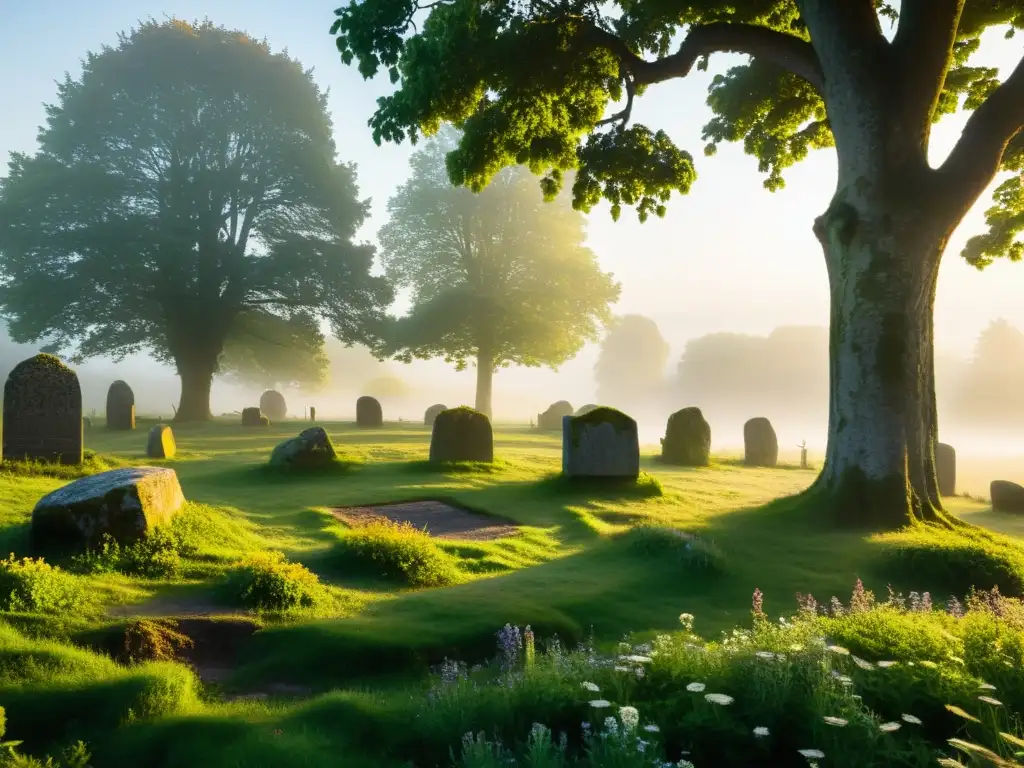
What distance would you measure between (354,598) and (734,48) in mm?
13016

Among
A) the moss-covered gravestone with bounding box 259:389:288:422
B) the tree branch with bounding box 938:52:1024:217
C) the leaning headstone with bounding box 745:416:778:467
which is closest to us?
the tree branch with bounding box 938:52:1024:217

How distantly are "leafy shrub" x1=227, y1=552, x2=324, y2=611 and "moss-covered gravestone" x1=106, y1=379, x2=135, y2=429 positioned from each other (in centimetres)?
2604

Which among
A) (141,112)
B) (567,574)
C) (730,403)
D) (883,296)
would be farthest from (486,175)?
(730,403)

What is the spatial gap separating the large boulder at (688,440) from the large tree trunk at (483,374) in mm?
17042

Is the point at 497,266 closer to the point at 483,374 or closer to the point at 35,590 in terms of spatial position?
the point at 483,374

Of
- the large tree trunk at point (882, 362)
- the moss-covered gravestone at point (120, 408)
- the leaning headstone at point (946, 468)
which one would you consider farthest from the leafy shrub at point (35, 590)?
the moss-covered gravestone at point (120, 408)

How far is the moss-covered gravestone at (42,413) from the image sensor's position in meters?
15.8

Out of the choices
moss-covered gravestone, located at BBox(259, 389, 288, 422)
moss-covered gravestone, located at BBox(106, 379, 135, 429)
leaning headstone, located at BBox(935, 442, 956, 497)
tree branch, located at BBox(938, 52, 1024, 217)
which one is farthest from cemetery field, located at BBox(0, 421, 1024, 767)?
moss-covered gravestone, located at BBox(259, 389, 288, 422)

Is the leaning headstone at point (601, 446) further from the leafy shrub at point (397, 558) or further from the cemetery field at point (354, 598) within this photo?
the leafy shrub at point (397, 558)

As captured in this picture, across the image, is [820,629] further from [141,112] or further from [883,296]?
[141,112]

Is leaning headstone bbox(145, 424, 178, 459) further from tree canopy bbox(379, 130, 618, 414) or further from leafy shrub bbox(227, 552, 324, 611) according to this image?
tree canopy bbox(379, 130, 618, 414)

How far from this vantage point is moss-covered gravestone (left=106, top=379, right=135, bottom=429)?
31.5 metres

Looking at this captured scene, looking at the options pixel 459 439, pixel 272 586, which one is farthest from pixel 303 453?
pixel 272 586

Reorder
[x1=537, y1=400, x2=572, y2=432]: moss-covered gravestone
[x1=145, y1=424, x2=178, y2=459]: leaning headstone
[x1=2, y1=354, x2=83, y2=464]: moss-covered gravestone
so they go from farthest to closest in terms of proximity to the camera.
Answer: [x1=537, y1=400, x2=572, y2=432]: moss-covered gravestone, [x1=145, y1=424, x2=178, y2=459]: leaning headstone, [x1=2, y1=354, x2=83, y2=464]: moss-covered gravestone
